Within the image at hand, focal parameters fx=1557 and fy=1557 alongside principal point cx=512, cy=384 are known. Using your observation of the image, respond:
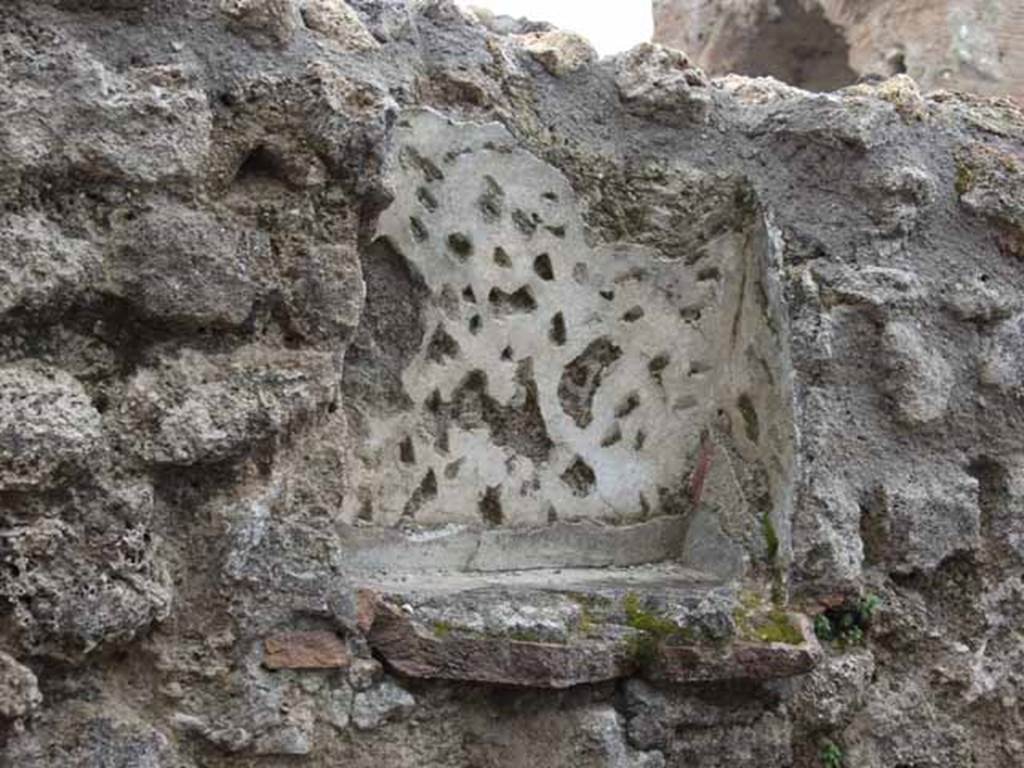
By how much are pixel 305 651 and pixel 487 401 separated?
624 mm

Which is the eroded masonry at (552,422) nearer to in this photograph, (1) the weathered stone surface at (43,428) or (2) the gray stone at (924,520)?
(2) the gray stone at (924,520)

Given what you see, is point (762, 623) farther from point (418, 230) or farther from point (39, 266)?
point (39, 266)

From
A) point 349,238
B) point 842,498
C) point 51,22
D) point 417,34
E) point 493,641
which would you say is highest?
point 417,34

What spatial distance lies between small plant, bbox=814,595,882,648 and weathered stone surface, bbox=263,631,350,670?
91cm

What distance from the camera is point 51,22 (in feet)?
6.38

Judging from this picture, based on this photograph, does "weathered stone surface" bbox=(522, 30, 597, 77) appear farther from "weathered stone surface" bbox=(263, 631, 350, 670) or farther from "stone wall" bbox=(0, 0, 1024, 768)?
"weathered stone surface" bbox=(263, 631, 350, 670)

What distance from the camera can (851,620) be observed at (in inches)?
103

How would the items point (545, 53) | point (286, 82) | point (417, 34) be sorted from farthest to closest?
point (545, 53) → point (417, 34) → point (286, 82)

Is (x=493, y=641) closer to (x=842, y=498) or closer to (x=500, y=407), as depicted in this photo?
(x=500, y=407)

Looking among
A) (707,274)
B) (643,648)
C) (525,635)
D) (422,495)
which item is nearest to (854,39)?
(707,274)

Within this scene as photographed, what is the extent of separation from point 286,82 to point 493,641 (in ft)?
2.68

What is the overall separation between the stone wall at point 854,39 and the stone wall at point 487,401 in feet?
7.21

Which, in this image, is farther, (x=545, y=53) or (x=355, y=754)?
(x=545, y=53)

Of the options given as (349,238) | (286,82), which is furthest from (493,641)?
(286,82)
